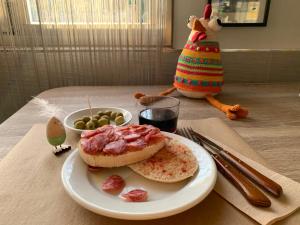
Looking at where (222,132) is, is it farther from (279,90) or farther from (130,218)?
(279,90)

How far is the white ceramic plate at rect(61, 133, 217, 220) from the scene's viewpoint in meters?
0.38

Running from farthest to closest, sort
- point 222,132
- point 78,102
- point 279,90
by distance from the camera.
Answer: point 279,90 → point 78,102 → point 222,132

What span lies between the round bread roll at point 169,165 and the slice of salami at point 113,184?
38 mm

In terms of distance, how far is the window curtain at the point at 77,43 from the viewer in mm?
1148

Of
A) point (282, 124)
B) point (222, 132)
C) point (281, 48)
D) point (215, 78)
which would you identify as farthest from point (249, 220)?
point (281, 48)

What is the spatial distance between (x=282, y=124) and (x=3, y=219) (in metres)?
0.77

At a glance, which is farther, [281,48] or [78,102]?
[281,48]

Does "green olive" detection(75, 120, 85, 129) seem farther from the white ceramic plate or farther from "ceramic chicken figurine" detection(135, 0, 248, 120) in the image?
"ceramic chicken figurine" detection(135, 0, 248, 120)

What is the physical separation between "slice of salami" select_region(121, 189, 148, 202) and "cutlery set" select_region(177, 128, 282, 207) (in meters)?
0.17

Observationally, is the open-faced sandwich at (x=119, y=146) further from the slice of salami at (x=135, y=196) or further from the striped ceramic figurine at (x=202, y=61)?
the striped ceramic figurine at (x=202, y=61)

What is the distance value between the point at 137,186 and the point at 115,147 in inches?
3.5

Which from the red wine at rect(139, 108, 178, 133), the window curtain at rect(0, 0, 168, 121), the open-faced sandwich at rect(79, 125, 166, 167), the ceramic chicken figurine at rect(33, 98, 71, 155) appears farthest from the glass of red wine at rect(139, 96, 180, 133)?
Result: the window curtain at rect(0, 0, 168, 121)

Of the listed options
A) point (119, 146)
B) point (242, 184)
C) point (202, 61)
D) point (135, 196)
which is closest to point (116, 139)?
point (119, 146)

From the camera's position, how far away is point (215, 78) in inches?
38.6
